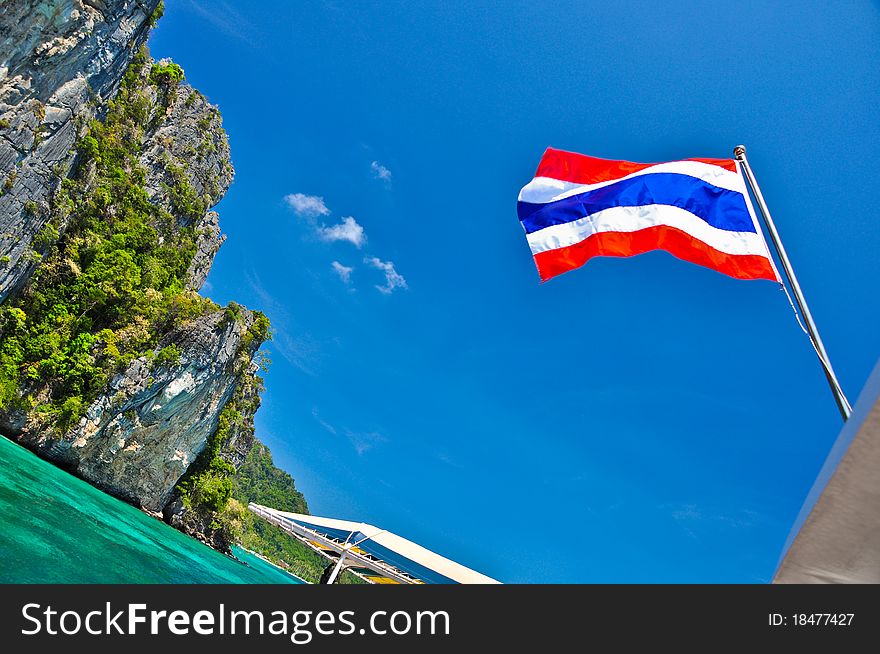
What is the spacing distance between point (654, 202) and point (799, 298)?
1.89m

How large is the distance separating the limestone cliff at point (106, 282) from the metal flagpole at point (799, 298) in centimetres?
2622

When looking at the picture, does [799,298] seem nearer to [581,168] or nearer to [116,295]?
[581,168]

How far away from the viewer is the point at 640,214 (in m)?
5.18

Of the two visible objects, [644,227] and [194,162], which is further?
[194,162]

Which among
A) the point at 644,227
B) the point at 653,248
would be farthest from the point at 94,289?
the point at 653,248

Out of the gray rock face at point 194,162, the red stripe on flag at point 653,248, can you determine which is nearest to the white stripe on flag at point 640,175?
the red stripe on flag at point 653,248

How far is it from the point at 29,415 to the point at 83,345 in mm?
3695

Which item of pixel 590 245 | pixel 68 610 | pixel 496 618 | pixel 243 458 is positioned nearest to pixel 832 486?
pixel 496 618

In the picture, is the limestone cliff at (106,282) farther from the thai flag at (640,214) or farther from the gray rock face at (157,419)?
the thai flag at (640,214)

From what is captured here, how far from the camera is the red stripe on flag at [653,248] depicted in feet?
14.9

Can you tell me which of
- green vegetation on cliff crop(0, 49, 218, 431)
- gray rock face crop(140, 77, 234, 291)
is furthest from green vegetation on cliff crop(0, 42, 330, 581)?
gray rock face crop(140, 77, 234, 291)

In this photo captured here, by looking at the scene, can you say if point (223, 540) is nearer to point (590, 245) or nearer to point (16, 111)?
point (16, 111)

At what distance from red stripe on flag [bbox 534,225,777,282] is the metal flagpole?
0.57m

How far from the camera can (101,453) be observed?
78.5 feet
